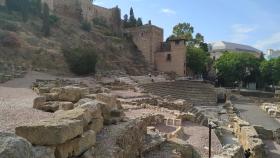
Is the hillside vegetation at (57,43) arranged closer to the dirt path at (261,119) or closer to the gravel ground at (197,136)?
the dirt path at (261,119)

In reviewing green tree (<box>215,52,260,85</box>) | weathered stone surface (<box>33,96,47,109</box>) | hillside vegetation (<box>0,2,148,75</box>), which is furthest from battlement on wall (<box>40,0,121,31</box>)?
weathered stone surface (<box>33,96,47,109</box>)

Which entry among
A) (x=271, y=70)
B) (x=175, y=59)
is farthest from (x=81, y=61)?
(x=271, y=70)

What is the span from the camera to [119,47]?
169 ft

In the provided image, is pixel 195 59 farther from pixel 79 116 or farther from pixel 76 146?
pixel 76 146

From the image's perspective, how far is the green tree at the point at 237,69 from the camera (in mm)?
57438

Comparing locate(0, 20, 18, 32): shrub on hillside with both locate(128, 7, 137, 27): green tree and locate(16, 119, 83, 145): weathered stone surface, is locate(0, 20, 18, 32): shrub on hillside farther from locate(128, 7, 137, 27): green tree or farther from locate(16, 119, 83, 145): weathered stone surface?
locate(16, 119, 83, 145): weathered stone surface

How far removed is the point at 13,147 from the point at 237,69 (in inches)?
2195

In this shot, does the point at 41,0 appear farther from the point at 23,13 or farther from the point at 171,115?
the point at 171,115

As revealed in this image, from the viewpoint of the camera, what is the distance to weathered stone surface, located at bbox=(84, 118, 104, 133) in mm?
8914

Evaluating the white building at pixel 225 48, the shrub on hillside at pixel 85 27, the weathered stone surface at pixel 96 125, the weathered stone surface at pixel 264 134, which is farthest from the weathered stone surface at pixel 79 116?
the white building at pixel 225 48

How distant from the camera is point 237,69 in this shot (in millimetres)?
57531

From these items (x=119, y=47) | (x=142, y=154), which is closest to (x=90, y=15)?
(x=119, y=47)

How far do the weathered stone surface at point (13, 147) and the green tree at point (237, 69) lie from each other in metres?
54.8

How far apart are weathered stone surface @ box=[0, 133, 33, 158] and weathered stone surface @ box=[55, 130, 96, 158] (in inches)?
59.0
